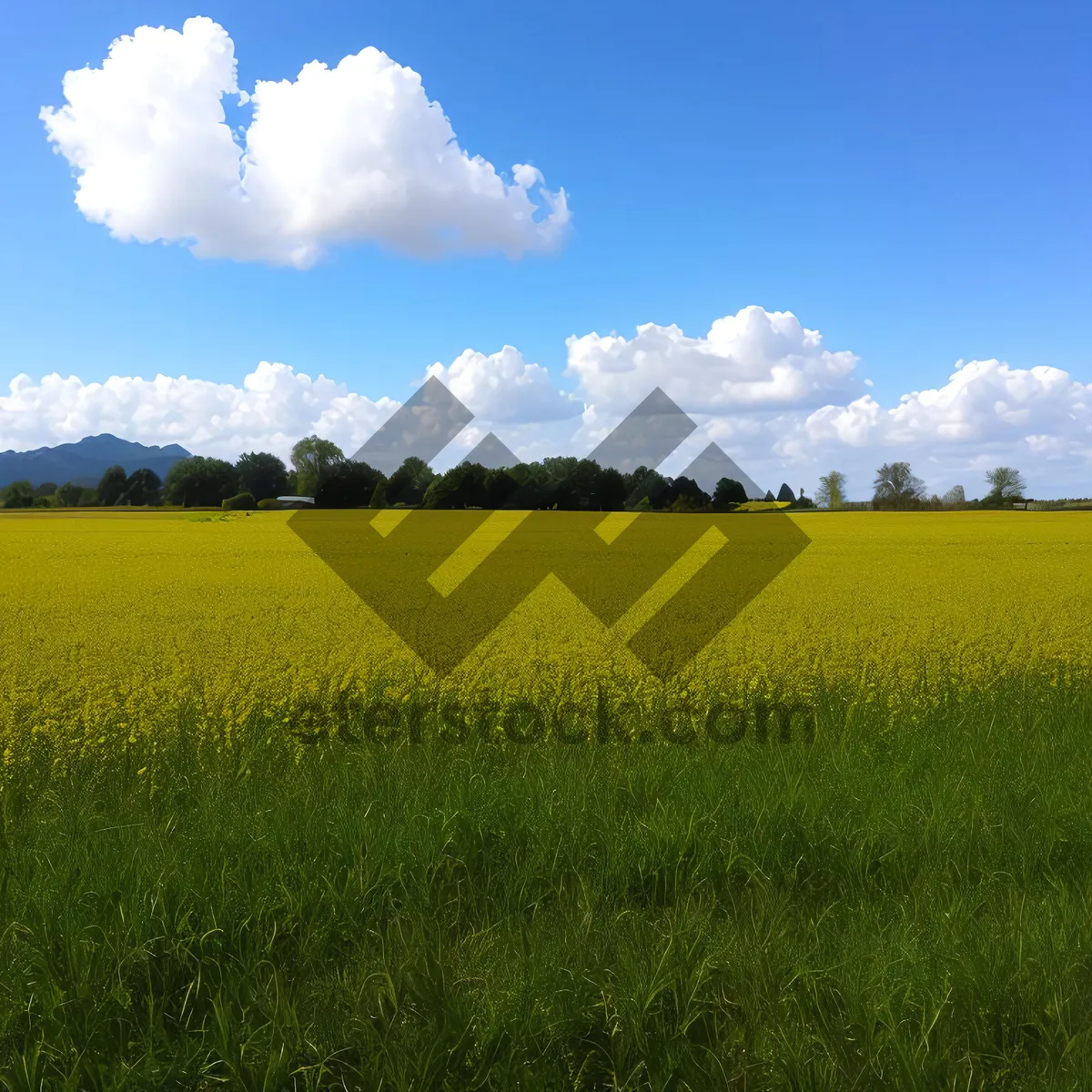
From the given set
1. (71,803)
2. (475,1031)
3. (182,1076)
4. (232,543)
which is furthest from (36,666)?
(232,543)

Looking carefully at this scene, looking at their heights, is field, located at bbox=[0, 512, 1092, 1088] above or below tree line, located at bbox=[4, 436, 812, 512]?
below

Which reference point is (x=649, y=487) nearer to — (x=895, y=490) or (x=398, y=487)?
(x=398, y=487)

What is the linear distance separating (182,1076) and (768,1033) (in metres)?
2.00

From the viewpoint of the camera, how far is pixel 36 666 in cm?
743

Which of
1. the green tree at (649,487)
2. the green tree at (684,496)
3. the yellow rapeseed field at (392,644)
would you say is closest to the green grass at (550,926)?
the yellow rapeseed field at (392,644)

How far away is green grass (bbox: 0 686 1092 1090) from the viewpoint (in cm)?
275

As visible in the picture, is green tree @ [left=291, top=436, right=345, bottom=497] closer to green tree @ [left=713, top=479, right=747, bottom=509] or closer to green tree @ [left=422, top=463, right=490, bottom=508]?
green tree @ [left=422, top=463, right=490, bottom=508]

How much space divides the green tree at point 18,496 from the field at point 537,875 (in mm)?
73318

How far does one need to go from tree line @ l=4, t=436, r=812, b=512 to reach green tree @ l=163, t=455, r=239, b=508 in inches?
3.1

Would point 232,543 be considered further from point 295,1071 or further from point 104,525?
point 295,1071

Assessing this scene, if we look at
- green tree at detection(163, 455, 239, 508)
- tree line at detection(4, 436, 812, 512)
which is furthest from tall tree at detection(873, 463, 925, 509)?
green tree at detection(163, 455, 239, 508)

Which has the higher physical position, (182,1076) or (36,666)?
(36,666)

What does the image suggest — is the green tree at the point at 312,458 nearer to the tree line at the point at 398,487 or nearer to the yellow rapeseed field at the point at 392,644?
the tree line at the point at 398,487

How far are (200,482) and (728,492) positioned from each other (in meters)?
46.4
